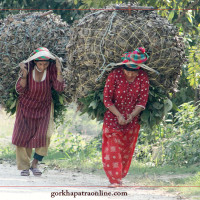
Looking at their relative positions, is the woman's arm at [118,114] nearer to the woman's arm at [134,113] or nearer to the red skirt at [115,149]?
the woman's arm at [134,113]

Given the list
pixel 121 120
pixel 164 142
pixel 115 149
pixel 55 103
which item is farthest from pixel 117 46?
pixel 164 142

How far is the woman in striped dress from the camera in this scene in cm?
704

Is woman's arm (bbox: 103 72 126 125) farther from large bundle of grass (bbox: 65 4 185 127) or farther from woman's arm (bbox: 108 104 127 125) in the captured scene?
large bundle of grass (bbox: 65 4 185 127)

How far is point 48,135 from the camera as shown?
7.32 m

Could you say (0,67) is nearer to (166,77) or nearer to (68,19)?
(166,77)

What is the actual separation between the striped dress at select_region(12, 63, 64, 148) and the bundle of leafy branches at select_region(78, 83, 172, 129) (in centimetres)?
81

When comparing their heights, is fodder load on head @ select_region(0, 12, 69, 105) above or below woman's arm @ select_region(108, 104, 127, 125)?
above

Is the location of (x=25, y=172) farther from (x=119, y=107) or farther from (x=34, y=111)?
(x=119, y=107)

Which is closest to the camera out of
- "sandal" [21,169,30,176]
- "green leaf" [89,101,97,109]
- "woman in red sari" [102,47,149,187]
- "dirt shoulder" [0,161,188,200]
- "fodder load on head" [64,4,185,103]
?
"dirt shoulder" [0,161,188,200]

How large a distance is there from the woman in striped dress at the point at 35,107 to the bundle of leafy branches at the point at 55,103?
0.10 metres

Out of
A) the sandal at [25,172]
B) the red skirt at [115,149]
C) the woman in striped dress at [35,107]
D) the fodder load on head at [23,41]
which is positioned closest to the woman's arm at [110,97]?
the red skirt at [115,149]

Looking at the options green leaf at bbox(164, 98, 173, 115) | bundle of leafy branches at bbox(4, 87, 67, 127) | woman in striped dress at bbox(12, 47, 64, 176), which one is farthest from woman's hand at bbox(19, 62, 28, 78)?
green leaf at bbox(164, 98, 173, 115)

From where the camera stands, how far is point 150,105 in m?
6.48

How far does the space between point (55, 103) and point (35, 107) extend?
48 centimetres
